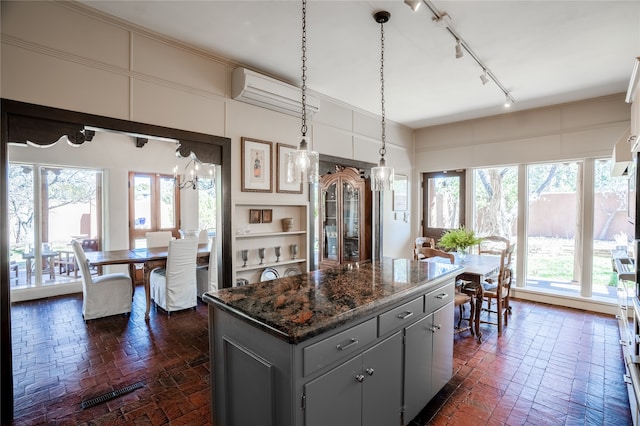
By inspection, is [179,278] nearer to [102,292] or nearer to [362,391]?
[102,292]

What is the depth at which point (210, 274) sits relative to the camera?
14.6ft

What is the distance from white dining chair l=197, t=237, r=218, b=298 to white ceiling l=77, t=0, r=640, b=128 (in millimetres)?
2518

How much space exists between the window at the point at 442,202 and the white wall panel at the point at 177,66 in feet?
14.0

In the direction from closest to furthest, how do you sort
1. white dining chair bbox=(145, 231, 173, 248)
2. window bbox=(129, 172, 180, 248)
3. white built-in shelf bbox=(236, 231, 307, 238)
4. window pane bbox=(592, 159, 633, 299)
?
1. white built-in shelf bbox=(236, 231, 307, 238)
2. window pane bbox=(592, 159, 633, 299)
3. white dining chair bbox=(145, 231, 173, 248)
4. window bbox=(129, 172, 180, 248)

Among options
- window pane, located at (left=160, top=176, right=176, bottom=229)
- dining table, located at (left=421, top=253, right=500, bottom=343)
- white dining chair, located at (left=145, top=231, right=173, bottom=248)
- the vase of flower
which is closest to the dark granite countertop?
dining table, located at (left=421, top=253, right=500, bottom=343)

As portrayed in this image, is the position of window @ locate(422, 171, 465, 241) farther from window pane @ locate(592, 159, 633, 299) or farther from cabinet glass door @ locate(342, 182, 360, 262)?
window pane @ locate(592, 159, 633, 299)

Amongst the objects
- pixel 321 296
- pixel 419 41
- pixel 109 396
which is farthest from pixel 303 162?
pixel 109 396

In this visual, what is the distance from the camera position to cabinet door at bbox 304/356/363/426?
137cm

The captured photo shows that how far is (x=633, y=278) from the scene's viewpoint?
2.03 meters

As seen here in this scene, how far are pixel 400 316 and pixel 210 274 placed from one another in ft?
10.8

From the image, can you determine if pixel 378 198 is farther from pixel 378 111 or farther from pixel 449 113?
pixel 449 113

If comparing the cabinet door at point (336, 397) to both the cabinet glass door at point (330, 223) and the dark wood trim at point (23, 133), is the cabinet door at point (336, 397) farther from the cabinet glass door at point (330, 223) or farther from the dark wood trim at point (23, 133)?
the cabinet glass door at point (330, 223)

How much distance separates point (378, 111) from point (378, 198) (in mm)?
1434

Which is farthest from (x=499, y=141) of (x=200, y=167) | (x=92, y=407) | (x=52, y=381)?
(x=52, y=381)
